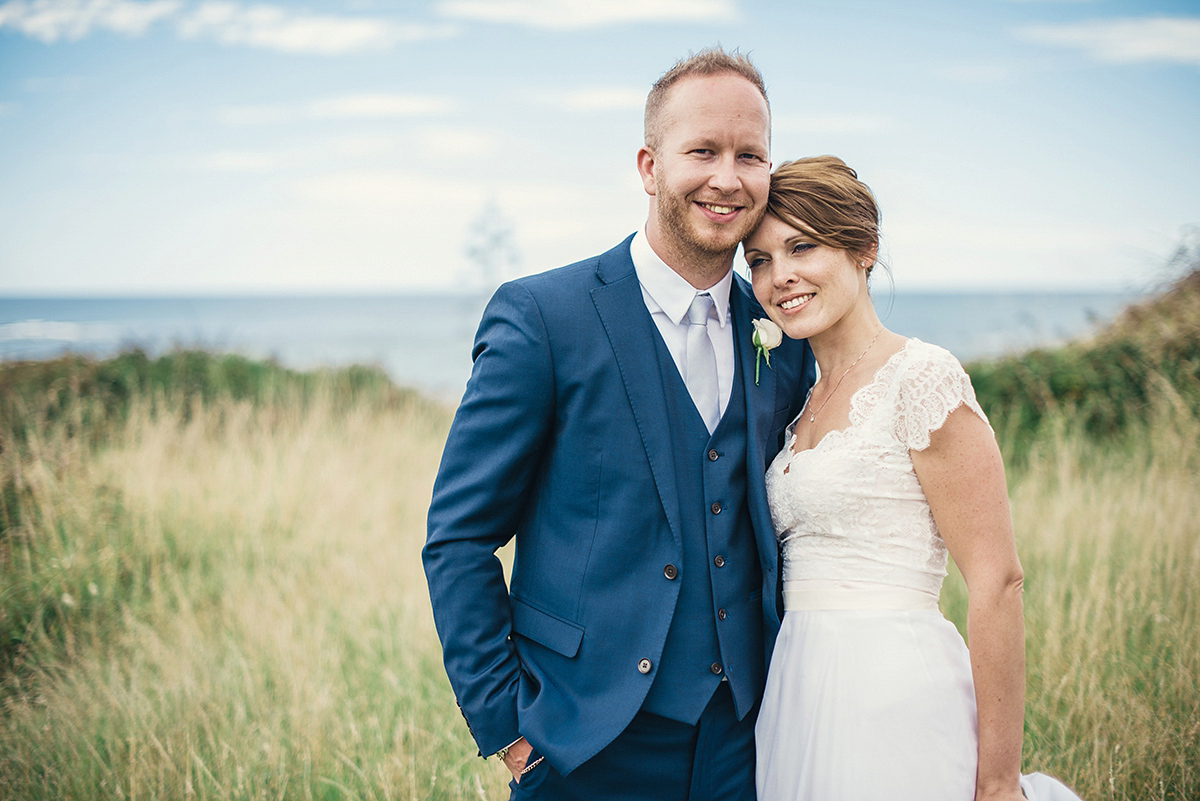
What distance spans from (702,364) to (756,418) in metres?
0.21

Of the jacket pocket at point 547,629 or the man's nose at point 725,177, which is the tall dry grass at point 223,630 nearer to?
the jacket pocket at point 547,629

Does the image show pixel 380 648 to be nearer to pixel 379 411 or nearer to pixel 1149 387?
pixel 379 411

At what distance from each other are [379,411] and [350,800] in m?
8.22

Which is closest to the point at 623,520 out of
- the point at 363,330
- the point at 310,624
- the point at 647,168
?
the point at 647,168

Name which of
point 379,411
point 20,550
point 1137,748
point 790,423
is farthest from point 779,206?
point 379,411

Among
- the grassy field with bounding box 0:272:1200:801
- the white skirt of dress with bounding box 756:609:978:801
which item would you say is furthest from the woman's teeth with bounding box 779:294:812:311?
the grassy field with bounding box 0:272:1200:801

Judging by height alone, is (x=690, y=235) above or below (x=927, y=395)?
above

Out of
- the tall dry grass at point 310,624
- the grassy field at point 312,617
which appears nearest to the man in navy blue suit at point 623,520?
the grassy field at point 312,617

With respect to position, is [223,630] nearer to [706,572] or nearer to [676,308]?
[706,572]

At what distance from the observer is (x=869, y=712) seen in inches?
80.2

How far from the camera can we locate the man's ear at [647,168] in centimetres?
224

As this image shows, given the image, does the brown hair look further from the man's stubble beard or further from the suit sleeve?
the suit sleeve

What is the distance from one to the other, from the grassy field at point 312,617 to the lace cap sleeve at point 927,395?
173 centimetres

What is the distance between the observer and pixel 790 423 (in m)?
2.49
